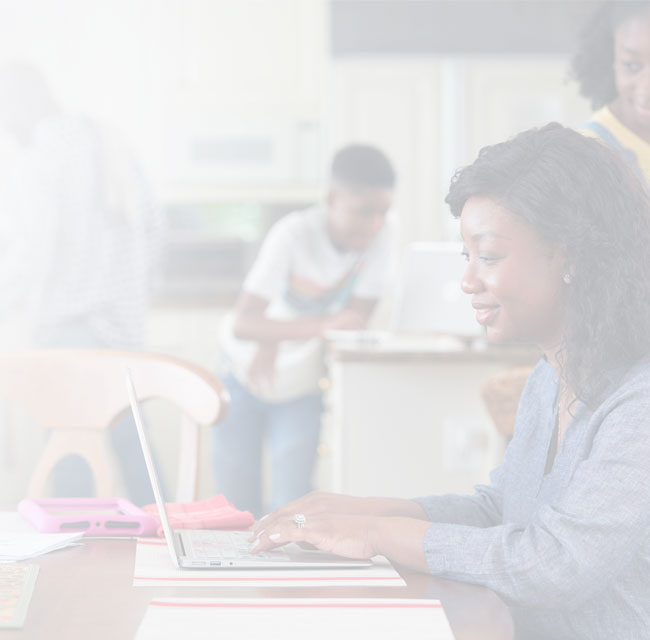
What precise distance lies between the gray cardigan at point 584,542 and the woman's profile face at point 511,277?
97 mm

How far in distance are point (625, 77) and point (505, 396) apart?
1.90 feet

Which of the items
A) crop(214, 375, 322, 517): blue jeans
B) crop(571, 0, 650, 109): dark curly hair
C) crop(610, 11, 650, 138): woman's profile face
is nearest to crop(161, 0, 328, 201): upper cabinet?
crop(214, 375, 322, 517): blue jeans

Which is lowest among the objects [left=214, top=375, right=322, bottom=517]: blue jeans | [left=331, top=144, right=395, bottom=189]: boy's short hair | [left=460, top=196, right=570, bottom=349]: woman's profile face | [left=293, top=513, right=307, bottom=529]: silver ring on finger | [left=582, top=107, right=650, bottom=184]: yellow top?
[left=214, top=375, right=322, bottom=517]: blue jeans

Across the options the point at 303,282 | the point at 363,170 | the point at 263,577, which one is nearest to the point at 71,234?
the point at 303,282

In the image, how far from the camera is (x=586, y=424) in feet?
3.51

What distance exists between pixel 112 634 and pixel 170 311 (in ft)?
11.7

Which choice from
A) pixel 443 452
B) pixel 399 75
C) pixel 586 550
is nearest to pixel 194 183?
pixel 399 75

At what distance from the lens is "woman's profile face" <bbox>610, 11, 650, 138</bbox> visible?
1.65 meters

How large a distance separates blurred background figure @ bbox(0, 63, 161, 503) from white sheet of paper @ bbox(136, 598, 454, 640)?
1.79 m

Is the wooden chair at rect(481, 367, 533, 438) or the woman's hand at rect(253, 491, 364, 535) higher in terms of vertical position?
the woman's hand at rect(253, 491, 364, 535)

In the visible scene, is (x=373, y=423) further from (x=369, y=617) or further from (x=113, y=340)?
(x=369, y=617)

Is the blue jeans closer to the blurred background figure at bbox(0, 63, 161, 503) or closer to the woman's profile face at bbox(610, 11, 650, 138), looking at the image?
the blurred background figure at bbox(0, 63, 161, 503)

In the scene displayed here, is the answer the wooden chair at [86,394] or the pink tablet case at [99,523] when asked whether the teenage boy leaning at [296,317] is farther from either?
the pink tablet case at [99,523]

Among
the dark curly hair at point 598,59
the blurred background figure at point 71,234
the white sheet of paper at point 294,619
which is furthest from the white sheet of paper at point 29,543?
the blurred background figure at point 71,234
